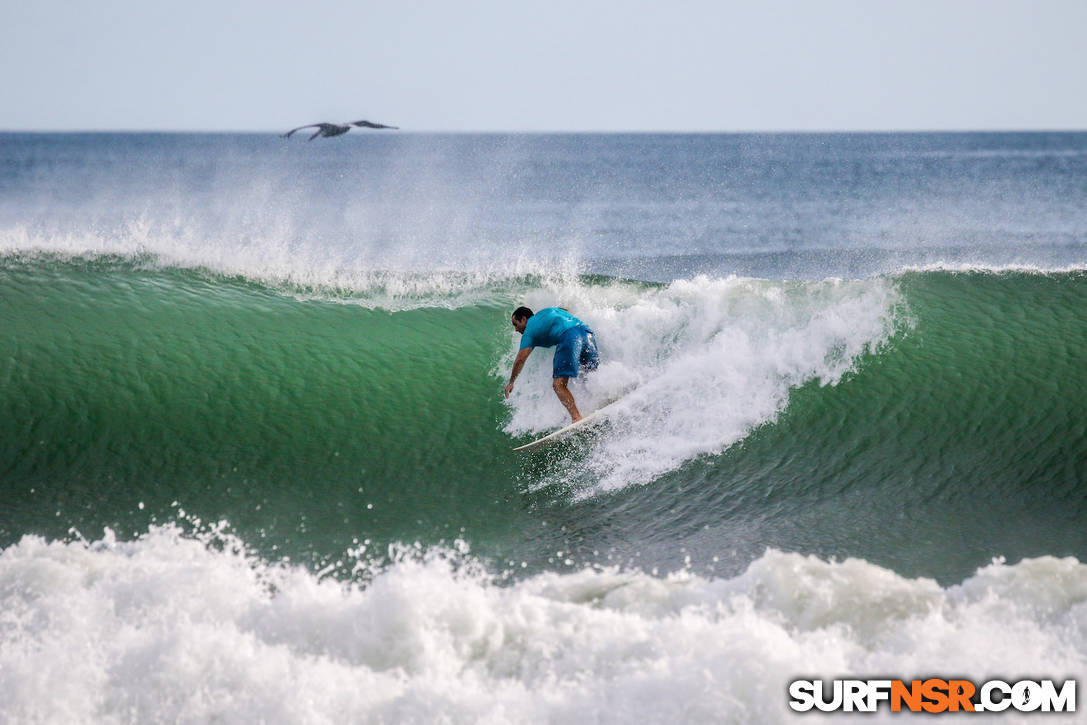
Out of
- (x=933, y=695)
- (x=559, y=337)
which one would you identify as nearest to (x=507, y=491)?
(x=559, y=337)

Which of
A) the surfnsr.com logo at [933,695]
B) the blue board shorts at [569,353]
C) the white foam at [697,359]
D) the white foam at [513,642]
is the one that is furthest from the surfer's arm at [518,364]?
the surfnsr.com logo at [933,695]

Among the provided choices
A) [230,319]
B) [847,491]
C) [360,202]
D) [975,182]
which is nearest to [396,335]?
[230,319]

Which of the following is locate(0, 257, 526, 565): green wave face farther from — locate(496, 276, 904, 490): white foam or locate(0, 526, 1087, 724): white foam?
locate(0, 526, 1087, 724): white foam

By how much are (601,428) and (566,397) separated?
385 millimetres

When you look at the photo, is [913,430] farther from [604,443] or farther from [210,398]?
[210,398]

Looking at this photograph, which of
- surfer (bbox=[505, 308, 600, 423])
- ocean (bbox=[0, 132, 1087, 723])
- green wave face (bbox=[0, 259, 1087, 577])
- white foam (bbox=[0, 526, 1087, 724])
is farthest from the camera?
surfer (bbox=[505, 308, 600, 423])

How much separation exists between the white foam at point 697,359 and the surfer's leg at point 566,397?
0.90ft

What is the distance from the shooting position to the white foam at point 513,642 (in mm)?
4324

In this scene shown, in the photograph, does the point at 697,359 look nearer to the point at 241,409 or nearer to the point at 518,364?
the point at 518,364

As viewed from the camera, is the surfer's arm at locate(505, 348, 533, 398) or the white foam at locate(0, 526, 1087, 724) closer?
the white foam at locate(0, 526, 1087, 724)

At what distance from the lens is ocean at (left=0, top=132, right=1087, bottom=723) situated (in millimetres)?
4535

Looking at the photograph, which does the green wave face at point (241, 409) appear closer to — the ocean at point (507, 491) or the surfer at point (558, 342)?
the ocean at point (507, 491)

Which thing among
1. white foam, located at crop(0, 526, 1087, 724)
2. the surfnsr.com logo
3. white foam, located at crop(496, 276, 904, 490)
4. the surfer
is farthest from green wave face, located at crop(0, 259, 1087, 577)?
the surfnsr.com logo

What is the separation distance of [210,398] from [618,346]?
376 cm
